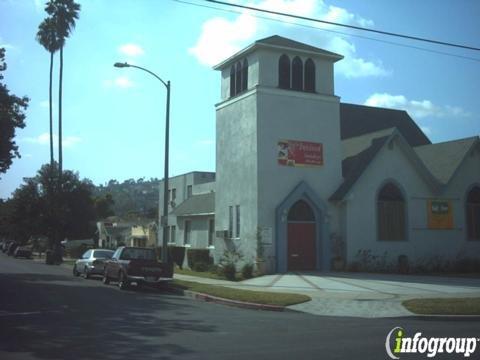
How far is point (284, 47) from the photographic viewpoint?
28.6m

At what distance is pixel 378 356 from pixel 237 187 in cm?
2087

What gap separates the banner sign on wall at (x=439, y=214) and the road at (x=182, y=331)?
17778 mm

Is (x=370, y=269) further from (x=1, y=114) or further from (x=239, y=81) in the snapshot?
(x=1, y=114)

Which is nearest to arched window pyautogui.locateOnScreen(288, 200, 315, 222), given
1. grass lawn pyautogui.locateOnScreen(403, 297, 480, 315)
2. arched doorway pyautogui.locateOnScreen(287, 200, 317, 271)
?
arched doorway pyautogui.locateOnScreen(287, 200, 317, 271)

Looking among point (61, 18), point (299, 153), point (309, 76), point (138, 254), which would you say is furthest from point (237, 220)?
point (61, 18)

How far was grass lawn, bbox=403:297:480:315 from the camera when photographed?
13789 millimetres

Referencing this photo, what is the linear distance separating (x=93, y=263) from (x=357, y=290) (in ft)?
46.7

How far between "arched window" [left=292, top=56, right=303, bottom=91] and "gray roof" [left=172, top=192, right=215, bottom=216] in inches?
395

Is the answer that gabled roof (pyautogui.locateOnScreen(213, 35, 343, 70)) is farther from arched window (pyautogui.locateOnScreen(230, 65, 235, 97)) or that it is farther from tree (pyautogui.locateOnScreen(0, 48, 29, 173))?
tree (pyautogui.locateOnScreen(0, 48, 29, 173))

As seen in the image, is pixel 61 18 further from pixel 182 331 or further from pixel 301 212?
pixel 182 331

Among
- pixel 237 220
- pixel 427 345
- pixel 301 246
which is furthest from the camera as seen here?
pixel 237 220

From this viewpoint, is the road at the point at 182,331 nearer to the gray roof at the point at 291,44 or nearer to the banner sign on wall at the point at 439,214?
the gray roof at the point at 291,44

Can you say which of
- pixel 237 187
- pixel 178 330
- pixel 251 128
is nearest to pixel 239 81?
pixel 251 128

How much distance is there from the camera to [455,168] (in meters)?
30.7
